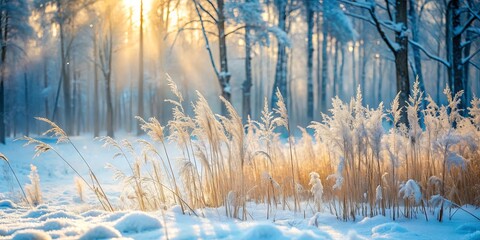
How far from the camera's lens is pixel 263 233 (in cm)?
247

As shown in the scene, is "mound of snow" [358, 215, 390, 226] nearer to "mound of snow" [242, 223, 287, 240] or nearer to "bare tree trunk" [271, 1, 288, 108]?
"mound of snow" [242, 223, 287, 240]

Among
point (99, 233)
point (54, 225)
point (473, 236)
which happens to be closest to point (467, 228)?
point (473, 236)

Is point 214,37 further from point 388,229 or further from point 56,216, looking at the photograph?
point 388,229

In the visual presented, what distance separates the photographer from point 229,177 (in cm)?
399

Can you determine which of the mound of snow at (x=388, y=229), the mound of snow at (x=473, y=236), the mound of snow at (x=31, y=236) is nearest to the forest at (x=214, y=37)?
the mound of snow at (x=388, y=229)

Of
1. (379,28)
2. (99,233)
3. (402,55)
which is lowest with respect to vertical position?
(99,233)

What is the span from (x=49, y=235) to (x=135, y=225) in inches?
22.2

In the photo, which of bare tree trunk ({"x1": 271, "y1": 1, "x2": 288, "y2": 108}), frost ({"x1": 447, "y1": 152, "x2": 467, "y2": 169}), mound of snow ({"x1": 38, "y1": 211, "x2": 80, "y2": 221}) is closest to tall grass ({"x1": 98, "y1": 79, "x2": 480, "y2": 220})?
frost ({"x1": 447, "y1": 152, "x2": 467, "y2": 169})

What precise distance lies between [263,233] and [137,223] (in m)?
0.95

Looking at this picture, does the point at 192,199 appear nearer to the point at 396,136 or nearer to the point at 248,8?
the point at 396,136

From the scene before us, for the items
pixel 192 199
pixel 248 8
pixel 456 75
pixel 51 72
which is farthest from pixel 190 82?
pixel 192 199

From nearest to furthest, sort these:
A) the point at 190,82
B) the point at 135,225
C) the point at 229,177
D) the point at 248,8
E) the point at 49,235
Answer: the point at 49,235 → the point at 135,225 → the point at 229,177 → the point at 248,8 → the point at 190,82

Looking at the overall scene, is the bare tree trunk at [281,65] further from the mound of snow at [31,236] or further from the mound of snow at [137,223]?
the mound of snow at [31,236]

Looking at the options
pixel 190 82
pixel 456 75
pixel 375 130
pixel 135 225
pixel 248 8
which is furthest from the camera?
pixel 190 82
